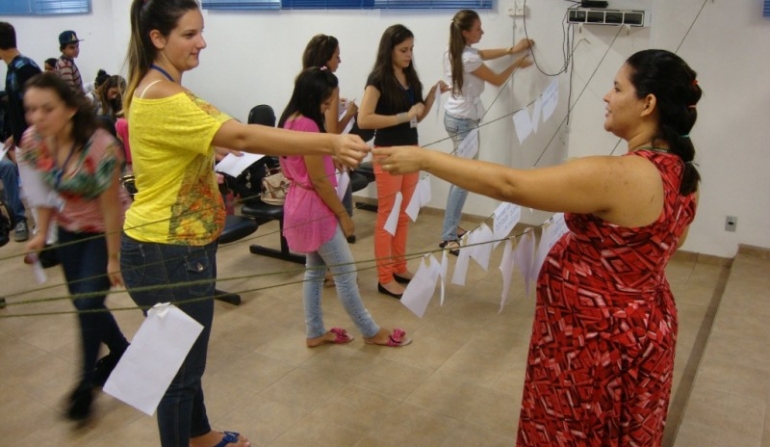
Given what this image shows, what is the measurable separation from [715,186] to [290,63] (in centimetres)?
364

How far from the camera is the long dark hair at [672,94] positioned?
1504mm

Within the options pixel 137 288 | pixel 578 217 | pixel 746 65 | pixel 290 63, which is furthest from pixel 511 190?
pixel 290 63

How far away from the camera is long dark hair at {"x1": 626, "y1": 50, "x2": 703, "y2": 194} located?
1504 millimetres

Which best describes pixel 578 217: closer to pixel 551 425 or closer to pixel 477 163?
pixel 477 163

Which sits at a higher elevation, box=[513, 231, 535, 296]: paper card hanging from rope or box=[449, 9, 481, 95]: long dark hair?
box=[449, 9, 481, 95]: long dark hair

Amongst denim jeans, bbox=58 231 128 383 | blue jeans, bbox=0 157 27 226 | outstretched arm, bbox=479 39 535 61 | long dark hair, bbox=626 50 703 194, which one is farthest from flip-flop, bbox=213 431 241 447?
blue jeans, bbox=0 157 27 226

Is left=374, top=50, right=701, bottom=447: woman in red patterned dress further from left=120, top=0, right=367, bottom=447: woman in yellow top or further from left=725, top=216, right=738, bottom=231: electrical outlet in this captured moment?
left=725, top=216, right=738, bottom=231: electrical outlet

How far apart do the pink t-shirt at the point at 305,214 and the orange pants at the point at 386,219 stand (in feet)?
2.43

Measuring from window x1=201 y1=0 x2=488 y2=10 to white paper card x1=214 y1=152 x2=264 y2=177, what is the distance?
2.05 meters

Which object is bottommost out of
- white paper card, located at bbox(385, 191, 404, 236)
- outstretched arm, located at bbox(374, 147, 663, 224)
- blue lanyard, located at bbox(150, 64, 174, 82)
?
white paper card, located at bbox(385, 191, 404, 236)

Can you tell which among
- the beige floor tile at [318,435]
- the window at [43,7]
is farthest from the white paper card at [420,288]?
the window at [43,7]

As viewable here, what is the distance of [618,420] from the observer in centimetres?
165

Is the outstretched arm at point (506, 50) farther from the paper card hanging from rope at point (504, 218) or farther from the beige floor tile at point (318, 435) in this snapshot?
the beige floor tile at point (318, 435)

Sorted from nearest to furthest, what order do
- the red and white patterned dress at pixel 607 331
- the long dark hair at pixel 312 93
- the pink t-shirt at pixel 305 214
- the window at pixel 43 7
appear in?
1. the red and white patterned dress at pixel 607 331
2. the long dark hair at pixel 312 93
3. the pink t-shirt at pixel 305 214
4. the window at pixel 43 7
